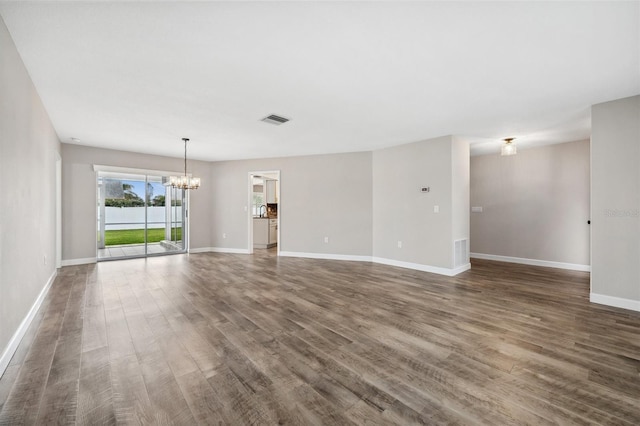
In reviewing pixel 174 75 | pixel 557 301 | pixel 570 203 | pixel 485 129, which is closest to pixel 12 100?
pixel 174 75

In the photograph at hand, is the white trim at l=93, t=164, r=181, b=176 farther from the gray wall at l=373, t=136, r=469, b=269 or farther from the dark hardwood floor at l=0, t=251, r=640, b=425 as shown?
the gray wall at l=373, t=136, r=469, b=269

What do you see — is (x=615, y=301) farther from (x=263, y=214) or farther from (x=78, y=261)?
(x=78, y=261)

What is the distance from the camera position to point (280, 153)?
6.78 meters

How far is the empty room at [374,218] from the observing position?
6.01 feet

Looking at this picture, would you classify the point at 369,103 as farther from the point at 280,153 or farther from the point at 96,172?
the point at 96,172

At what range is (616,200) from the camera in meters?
3.43

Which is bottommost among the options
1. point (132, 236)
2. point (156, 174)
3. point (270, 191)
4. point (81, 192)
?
point (132, 236)

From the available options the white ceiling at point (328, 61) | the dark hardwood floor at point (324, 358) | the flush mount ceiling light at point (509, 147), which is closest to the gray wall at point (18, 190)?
the white ceiling at point (328, 61)

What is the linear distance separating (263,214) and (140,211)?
3.74m

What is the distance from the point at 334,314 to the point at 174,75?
3.09 meters

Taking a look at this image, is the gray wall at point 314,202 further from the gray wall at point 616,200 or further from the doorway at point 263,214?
the gray wall at point 616,200

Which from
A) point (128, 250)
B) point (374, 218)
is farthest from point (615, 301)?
point (128, 250)

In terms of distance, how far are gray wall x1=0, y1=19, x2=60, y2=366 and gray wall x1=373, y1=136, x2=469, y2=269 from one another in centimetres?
562

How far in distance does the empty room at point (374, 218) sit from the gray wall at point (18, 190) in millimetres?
40
